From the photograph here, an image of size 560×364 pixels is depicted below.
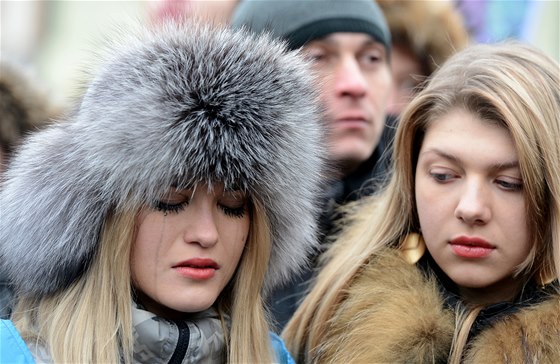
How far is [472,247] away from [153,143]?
2.81ft

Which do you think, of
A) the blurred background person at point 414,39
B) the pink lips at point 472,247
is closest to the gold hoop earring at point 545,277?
the pink lips at point 472,247

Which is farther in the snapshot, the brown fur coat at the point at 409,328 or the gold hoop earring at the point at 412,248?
the gold hoop earring at the point at 412,248

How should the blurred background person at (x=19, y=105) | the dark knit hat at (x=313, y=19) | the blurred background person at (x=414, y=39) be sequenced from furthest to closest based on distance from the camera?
the blurred background person at (x=414, y=39) < the blurred background person at (x=19, y=105) < the dark knit hat at (x=313, y=19)

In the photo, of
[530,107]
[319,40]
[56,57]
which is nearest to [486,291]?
[530,107]

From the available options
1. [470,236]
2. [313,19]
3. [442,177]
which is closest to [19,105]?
[313,19]

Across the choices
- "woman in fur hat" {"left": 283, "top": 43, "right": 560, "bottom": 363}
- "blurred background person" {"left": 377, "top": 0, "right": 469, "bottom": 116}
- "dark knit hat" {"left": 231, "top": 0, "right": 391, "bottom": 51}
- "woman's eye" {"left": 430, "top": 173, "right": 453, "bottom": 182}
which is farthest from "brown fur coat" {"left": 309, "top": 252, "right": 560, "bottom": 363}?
"blurred background person" {"left": 377, "top": 0, "right": 469, "bottom": 116}

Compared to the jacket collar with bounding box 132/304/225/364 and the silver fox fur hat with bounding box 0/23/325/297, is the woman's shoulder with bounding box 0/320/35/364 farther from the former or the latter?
the jacket collar with bounding box 132/304/225/364

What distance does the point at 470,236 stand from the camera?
7.69ft

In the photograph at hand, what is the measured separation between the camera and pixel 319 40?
3488mm

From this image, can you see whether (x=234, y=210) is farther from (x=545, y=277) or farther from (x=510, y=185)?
(x=545, y=277)

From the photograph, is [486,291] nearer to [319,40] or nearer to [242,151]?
[242,151]

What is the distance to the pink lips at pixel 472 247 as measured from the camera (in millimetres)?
2342

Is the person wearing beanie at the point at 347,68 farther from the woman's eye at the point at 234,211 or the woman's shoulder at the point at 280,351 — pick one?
the woman's eye at the point at 234,211

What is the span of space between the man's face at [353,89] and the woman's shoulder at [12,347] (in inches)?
57.9
